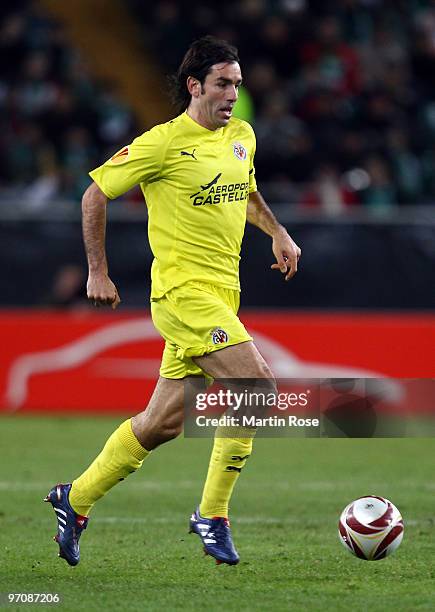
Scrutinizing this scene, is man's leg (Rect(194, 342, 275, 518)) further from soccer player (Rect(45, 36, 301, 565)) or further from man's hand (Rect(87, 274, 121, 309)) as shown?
man's hand (Rect(87, 274, 121, 309))

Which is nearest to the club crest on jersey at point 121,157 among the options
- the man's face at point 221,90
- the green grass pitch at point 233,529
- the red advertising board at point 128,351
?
the man's face at point 221,90

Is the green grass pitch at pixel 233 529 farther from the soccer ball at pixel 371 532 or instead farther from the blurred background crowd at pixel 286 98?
the blurred background crowd at pixel 286 98

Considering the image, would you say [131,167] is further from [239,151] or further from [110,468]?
[110,468]

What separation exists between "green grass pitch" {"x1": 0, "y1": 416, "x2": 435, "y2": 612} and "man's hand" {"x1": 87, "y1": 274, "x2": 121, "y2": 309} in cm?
127

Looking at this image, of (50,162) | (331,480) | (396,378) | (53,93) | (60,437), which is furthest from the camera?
(53,93)

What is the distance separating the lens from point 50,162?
15.7 m

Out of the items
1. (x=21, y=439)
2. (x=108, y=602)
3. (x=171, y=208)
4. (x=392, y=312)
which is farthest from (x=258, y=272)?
(x=108, y=602)

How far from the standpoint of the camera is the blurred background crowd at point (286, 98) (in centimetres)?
1509

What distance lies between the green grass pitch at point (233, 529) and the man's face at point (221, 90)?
2.18 meters

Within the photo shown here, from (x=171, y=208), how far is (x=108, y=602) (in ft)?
6.25

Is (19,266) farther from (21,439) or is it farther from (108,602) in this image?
(108,602)

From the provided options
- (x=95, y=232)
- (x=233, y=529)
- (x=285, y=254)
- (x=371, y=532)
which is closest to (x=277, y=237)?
(x=285, y=254)

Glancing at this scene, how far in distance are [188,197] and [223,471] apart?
133 cm

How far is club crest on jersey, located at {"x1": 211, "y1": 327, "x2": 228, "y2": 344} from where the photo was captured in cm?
596
